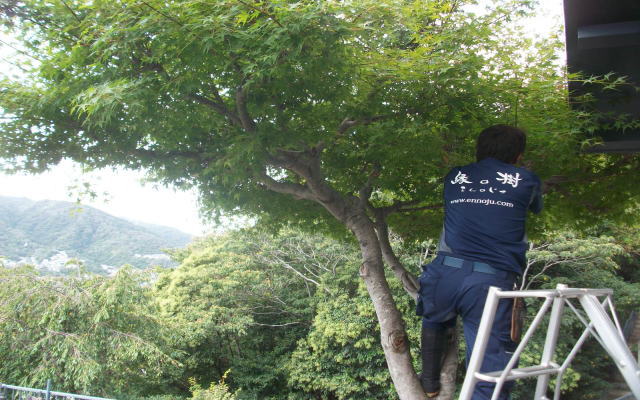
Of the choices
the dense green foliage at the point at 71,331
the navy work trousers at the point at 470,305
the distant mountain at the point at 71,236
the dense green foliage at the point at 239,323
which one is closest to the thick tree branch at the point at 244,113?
the navy work trousers at the point at 470,305

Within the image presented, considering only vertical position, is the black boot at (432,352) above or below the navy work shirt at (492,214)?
below

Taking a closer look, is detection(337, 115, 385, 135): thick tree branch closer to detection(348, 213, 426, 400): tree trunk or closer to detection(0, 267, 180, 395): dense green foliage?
detection(348, 213, 426, 400): tree trunk

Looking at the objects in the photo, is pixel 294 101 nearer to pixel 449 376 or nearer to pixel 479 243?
pixel 479 243

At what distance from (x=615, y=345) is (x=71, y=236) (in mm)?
28607

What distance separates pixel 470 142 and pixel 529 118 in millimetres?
781

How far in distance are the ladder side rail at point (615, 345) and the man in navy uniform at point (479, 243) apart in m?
0.55

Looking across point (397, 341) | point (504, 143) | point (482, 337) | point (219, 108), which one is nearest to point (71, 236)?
point (219, 108)

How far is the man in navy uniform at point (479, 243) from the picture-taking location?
6.52 ft

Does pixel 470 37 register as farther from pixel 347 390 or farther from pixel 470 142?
pixel 347 390

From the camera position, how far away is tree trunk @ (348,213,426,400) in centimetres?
417

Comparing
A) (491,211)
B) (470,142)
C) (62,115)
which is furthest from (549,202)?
(62,115)

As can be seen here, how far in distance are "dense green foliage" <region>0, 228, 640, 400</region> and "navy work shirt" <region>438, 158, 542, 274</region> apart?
709 cm

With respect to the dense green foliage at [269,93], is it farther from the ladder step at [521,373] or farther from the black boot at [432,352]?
the ladder step at [521,373]

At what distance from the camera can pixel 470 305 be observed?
6.47 feet
